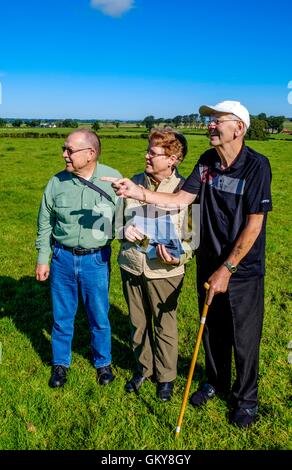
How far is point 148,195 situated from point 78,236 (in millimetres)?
1039

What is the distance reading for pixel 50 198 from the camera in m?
4.65

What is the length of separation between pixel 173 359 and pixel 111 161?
2815 cm

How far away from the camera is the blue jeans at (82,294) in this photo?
188 inches

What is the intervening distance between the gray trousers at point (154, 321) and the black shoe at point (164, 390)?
6cm

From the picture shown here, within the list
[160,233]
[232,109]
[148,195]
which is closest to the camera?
[232,109]

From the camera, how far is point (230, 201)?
3.88 metres

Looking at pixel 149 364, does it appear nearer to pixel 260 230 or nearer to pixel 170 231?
pixel 170 231

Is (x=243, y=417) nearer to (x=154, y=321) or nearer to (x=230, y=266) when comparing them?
(x=154, y=321)

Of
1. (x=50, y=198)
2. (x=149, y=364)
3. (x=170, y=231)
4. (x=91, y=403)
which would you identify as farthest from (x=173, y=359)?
(x=50, y=198)

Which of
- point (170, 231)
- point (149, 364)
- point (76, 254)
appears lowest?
point (149, 364)

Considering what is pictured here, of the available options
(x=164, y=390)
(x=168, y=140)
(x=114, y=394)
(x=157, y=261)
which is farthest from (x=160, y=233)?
(x=114, y=394)

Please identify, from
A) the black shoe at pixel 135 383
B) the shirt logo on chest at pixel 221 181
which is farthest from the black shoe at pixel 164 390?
the shirt logo on chest at pixel 221 181

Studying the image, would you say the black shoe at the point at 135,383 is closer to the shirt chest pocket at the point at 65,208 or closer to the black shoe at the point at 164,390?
the black shoe at the point at 164,390

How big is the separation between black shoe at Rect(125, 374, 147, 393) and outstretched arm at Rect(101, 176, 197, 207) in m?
2.23
